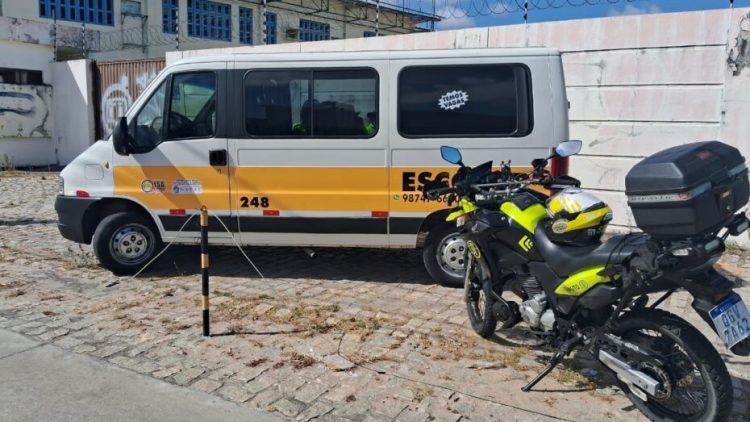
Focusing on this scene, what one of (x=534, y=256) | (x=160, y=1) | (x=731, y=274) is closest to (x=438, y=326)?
(x=534, y=256)

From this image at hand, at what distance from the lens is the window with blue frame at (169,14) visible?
1093 inches

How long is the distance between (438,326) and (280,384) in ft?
5.31

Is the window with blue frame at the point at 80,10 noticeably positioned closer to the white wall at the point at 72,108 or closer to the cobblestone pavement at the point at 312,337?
the white wall at the point at 72,108

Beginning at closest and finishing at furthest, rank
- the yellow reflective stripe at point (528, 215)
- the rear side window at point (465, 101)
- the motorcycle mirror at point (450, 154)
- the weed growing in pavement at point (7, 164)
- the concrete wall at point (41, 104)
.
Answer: the yellow reflective stripe at point (528, 215)
the motorcycle mirror at point (450, 154)
the rear side window at point (465, 101)
the weed growing in pavement at point (7, 164)
the concrete wall at point (41, 104)

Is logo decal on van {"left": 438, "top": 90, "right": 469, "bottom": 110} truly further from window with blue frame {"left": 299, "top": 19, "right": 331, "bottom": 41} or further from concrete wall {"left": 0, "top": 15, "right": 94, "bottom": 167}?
window with blue frame {"left": 299, "top": 19, "right": 331, "bottom": 41}

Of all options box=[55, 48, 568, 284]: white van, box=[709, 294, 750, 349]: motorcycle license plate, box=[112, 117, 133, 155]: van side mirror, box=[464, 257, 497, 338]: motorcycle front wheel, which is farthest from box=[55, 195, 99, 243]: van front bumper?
box=[709, 294, 750, 349]: motorcycle license plate

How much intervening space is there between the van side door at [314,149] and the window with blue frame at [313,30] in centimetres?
2861

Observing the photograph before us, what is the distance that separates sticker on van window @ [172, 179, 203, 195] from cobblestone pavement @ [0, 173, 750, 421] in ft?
3.12

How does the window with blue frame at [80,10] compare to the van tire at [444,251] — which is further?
the window with blue frame at [80,10]

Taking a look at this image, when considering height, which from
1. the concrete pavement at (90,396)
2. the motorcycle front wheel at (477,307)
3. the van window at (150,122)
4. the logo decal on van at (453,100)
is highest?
the logo decal on van at (453,100)

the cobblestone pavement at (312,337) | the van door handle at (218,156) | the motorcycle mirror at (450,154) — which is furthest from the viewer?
the van door handle at (218,156)

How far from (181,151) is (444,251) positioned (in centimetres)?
293

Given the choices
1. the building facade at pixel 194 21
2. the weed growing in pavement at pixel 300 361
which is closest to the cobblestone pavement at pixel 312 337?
the weed growing in pavement at pixel 300 361

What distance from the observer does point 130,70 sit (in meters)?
15.7
